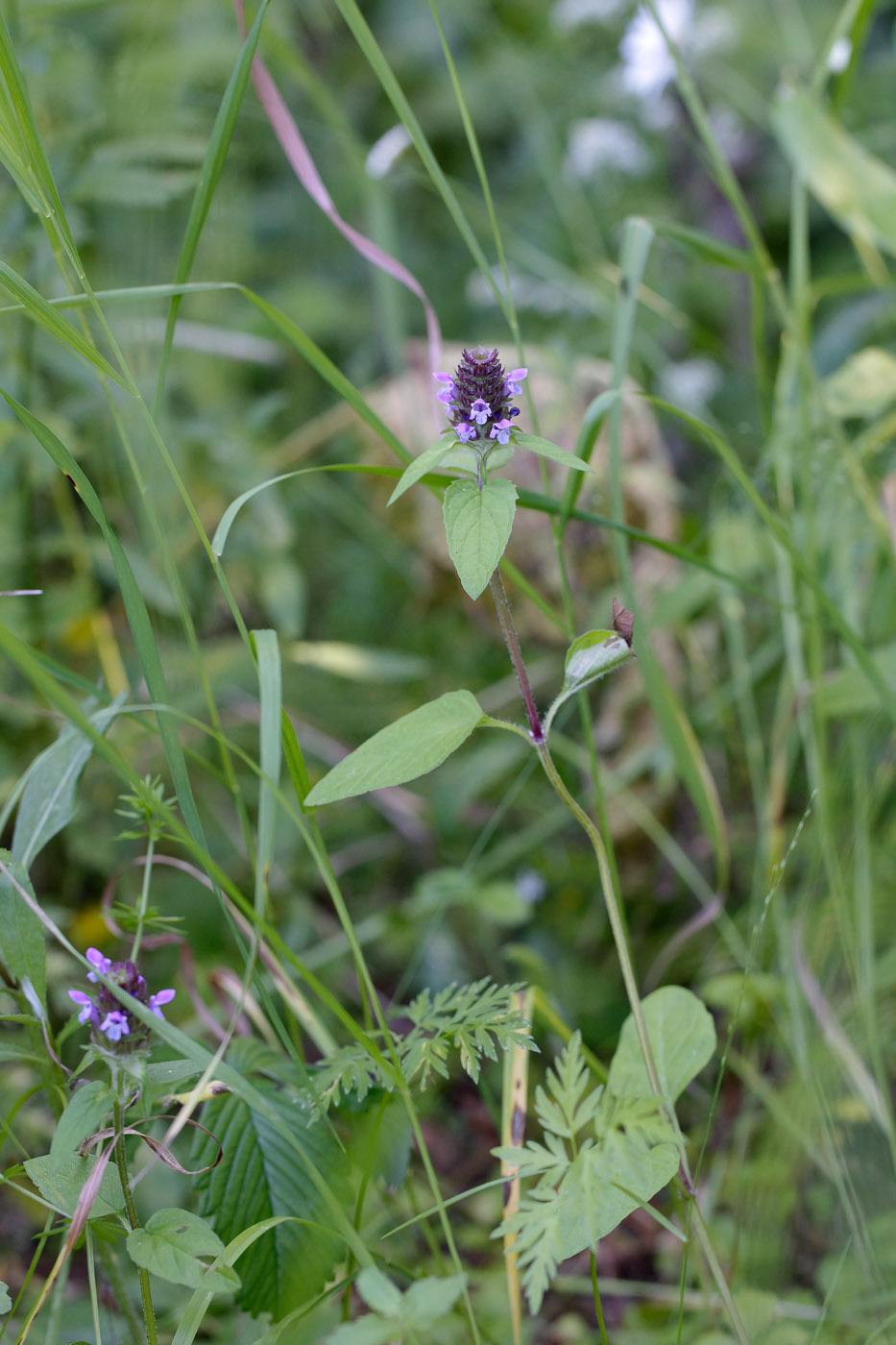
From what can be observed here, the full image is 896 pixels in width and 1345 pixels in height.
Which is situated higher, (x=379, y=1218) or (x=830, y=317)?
(x=830, y=317)

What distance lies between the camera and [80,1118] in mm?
586

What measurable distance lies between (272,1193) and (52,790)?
0.34 m

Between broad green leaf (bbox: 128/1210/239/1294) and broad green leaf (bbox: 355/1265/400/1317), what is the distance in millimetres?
121

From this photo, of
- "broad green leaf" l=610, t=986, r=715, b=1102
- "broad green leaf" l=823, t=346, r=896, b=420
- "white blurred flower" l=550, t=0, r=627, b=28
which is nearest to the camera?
"broad green leaf" l=610, t=986, r=715, b=1102

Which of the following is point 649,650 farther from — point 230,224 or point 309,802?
point 230,224

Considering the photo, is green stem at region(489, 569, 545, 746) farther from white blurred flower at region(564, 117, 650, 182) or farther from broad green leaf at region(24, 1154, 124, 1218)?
white blurred flower at region(564, 117, 650, 182)

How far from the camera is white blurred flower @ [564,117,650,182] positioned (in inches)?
79.8

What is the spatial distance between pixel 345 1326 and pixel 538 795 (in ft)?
3.32

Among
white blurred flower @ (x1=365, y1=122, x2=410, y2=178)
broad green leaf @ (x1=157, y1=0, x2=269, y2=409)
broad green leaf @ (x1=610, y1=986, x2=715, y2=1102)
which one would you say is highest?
white blurred flower @ (x1=365, y1=122, x2=410, y2=178)

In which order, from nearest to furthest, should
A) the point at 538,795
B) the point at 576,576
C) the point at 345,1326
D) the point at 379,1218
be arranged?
the point at 345,1326 < the point at 379,1218 < the point at 538,795 < the point at 576,576

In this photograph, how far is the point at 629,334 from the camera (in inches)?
37.1

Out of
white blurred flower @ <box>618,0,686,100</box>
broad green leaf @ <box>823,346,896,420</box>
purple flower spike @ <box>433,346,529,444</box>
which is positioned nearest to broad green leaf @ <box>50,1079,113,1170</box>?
purple flower spike @ <box>433,346,529,444</box>

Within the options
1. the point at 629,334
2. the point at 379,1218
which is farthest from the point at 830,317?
the point at 379,1218

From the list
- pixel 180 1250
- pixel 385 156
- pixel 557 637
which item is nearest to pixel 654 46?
pixel 385 156
